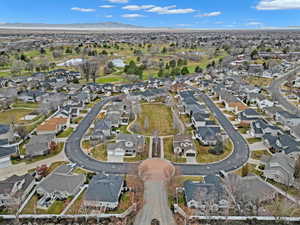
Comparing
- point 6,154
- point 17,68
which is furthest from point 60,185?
point 17,68

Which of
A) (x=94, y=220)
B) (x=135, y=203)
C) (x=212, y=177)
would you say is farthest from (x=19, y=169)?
(x=212, y=177)

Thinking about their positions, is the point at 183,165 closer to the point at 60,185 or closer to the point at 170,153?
the point at 170,153

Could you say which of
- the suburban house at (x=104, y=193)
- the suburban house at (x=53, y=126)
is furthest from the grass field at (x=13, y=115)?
the suburban house at (x=104, y=193)

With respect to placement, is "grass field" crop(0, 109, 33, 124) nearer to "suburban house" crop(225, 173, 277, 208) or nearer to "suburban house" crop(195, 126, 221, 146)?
"suburban house" crop(195, 126, 221, 146)

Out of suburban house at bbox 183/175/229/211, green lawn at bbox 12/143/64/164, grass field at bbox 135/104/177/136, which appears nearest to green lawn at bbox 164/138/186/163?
grass field at bbox 135/104/177/136

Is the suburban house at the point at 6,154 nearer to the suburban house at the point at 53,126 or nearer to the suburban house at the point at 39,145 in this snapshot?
the suburban house at the point at 39,145

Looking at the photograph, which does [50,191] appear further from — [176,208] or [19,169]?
[176,208]

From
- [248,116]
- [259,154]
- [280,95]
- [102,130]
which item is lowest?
[259,154]
